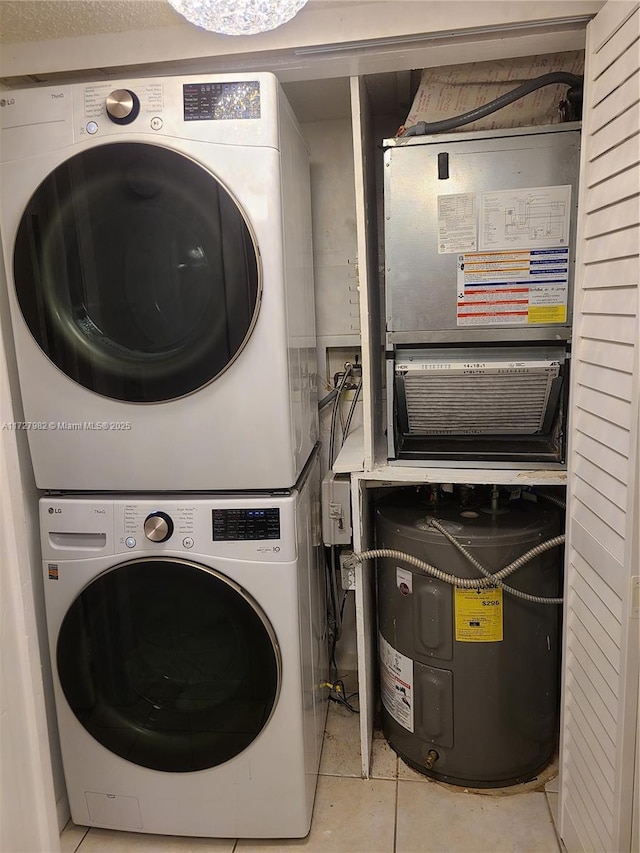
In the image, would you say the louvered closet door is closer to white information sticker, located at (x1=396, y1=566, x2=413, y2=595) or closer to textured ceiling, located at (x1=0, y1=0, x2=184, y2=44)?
white information sticker, located at (x1=396, y1=566, x2=413, y2=595)

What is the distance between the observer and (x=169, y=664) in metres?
1.46

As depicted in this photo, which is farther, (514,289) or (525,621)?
(525,621)

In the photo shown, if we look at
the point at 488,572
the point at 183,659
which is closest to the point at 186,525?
the point at 183,659

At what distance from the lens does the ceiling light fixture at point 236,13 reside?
1.06 m

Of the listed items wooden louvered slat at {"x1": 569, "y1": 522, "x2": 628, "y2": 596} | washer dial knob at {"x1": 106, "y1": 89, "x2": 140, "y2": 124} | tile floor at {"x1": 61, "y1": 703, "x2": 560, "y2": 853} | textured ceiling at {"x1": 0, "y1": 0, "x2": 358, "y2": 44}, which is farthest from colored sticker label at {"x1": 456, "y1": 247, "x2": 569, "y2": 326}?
tile floor at {"x1": 61, "y1": 703, "x2": 560, "y2": 853}

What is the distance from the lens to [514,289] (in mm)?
1443

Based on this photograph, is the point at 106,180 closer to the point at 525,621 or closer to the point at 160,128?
the point at 160,128

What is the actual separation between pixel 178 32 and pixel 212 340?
706mm

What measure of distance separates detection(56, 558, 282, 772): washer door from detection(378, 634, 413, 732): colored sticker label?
45 cm

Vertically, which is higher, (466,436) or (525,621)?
(466,436)

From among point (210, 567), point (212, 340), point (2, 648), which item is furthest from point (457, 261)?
point (2, 648)

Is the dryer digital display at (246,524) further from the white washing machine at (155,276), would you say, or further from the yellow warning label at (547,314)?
the yellow warning label at (547,314)

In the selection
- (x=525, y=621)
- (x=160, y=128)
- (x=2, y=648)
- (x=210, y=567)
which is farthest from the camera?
(x=525, y=621)

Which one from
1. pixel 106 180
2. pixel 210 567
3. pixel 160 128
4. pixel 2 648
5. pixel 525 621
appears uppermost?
pixel 160 128
